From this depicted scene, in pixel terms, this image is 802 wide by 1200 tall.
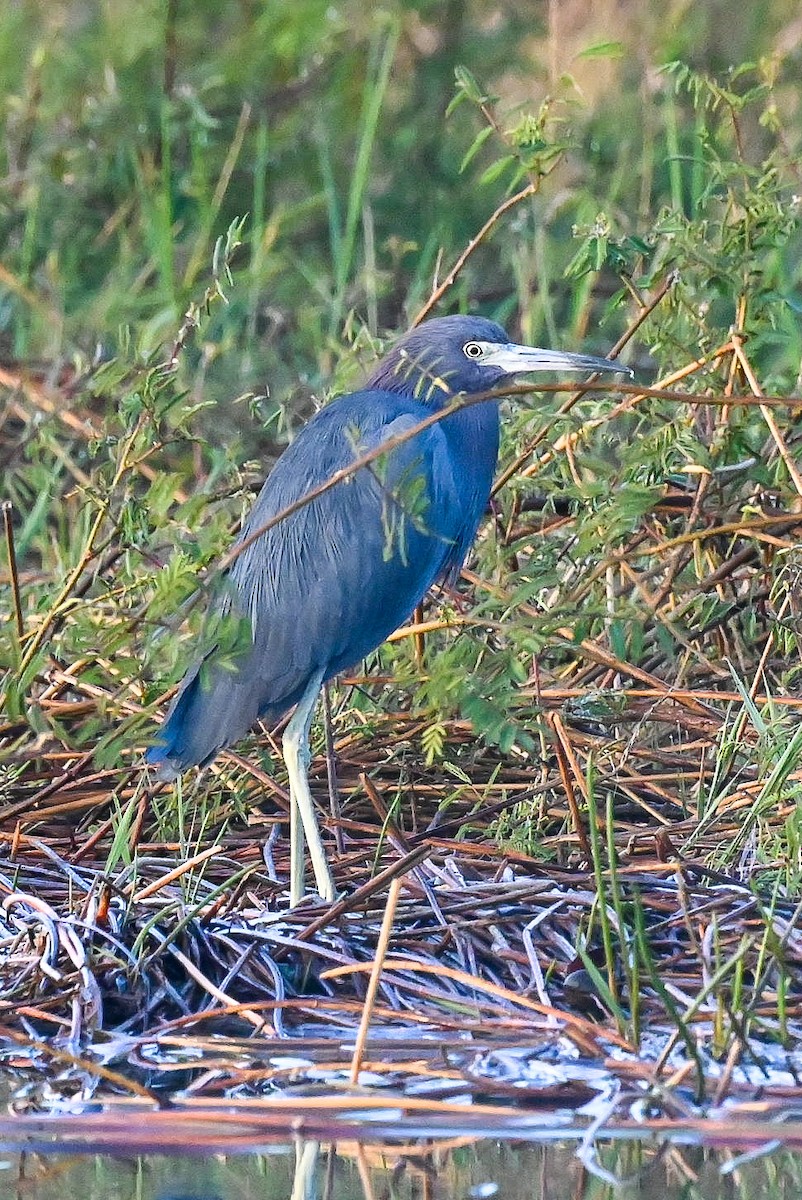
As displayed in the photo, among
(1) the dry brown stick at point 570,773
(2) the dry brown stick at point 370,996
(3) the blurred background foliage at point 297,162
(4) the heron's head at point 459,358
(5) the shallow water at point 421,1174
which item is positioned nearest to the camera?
(5) the shallow water at point 421,1174

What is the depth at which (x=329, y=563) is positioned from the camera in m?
4.32

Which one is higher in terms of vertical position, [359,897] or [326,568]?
[326,568]

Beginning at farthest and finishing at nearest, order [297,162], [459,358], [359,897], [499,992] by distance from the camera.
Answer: [297,162] → [459,358] → [359,897] → [499,992]

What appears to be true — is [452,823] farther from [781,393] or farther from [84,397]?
[84,397]

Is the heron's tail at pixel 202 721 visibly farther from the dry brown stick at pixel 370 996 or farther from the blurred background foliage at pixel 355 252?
the dry brown stick at pixel 370 996

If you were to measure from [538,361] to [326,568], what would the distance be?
68cm

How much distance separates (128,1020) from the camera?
3.35 metres

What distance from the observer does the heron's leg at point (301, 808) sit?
3.93 metres

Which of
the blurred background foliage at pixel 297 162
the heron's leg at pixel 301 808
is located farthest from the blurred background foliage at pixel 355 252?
the heron's leg at pixel 301 808

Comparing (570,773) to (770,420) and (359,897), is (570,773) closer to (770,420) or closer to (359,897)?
(359,897)

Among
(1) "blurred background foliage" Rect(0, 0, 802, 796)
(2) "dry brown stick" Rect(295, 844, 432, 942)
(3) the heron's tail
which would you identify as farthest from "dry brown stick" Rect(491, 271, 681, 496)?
(2) "dry brown stick" Rect(295, 844, 432, 942)

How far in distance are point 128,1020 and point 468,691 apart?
33.5 inches

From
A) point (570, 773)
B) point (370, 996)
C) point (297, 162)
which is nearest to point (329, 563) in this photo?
point (570, 773)

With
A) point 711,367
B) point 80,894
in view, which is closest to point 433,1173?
point 80,894
